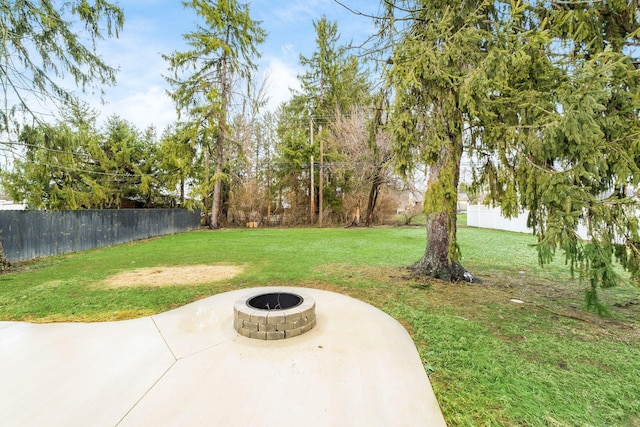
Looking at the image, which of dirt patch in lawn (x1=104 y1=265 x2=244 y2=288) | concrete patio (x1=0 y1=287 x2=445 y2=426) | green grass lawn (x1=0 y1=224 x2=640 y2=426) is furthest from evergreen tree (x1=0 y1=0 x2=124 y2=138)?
concrete patio (x1=0 y1=287 x2=445 y2=426)

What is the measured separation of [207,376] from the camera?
212cm

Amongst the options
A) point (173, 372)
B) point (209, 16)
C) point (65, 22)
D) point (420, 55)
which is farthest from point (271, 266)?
point (209, 16)

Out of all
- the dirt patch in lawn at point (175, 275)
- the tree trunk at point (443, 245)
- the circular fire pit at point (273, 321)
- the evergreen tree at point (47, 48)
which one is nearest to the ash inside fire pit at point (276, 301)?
the circular fire pit at point (273, 321)

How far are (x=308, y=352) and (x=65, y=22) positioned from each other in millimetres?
8166

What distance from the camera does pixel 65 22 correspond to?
5.95 m

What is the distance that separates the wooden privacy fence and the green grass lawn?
0.84 metres

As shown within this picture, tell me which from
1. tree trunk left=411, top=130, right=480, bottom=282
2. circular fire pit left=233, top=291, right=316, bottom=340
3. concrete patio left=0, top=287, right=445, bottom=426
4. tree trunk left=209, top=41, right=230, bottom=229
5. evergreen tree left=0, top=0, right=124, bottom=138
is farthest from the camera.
→ tree trunk left=209, top=41, right=230, bottom=229

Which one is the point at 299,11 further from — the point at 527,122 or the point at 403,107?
the point at 527,122

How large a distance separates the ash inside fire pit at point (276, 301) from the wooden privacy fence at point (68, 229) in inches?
298

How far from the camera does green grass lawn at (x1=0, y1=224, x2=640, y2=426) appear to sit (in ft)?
6.25

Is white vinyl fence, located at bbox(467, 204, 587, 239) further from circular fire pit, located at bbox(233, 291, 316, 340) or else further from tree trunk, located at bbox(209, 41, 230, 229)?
tree trunk, located at bbox(209, 41, 230, 229)

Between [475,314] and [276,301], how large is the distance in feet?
8.07

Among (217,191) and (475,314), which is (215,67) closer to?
(217,191)

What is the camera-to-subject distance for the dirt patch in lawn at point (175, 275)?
490 centimetres
